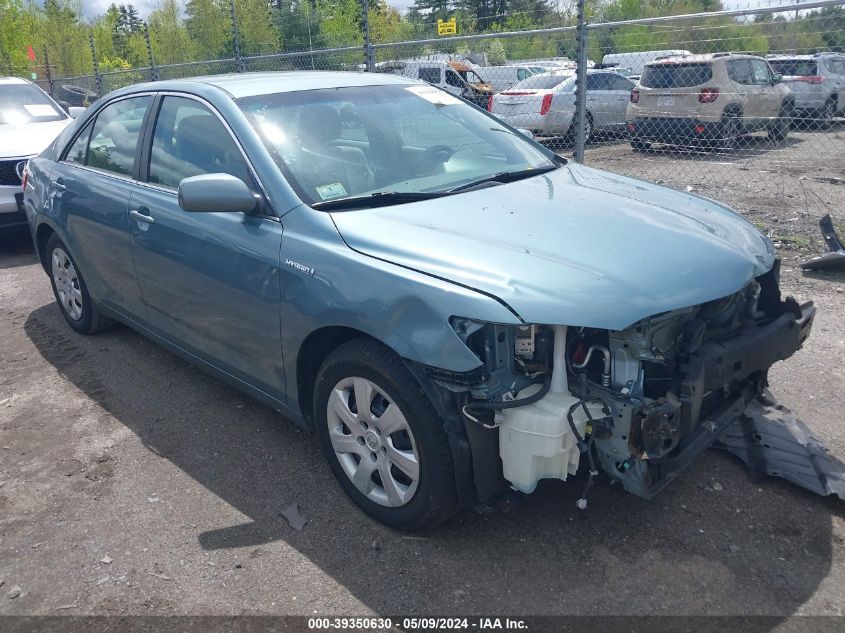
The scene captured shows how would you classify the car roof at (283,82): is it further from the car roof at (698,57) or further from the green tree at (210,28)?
the green tree at (210,28)

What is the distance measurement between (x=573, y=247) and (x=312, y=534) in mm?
1606

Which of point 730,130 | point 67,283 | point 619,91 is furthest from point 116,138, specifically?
point 619,91

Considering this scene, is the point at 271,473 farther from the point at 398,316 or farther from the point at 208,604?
the point at 398,316

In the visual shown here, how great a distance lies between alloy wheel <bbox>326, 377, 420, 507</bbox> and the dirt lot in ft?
0.67

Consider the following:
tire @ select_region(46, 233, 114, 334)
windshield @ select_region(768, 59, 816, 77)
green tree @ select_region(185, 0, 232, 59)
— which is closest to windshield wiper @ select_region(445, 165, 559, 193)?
tire @ select_region(46, 233, 114, 334)

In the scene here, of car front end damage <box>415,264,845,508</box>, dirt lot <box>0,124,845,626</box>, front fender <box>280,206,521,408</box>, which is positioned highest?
front fender <box>280,206,521,408</box>

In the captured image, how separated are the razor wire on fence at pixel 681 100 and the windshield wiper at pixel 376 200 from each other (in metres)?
5.23

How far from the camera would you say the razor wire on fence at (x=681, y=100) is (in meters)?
9.41

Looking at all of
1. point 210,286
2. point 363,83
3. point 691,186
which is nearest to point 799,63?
point 691,186

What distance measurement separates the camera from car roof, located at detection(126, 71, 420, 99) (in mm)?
3832

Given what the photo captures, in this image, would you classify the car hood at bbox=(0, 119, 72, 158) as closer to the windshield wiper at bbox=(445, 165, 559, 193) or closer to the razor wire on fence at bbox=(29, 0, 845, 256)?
the razor wire on fence at bbox=(29, 0, 845, 256)

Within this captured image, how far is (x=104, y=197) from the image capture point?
451 centimetres

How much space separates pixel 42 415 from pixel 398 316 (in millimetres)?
2759

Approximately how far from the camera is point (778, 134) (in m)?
11.5
